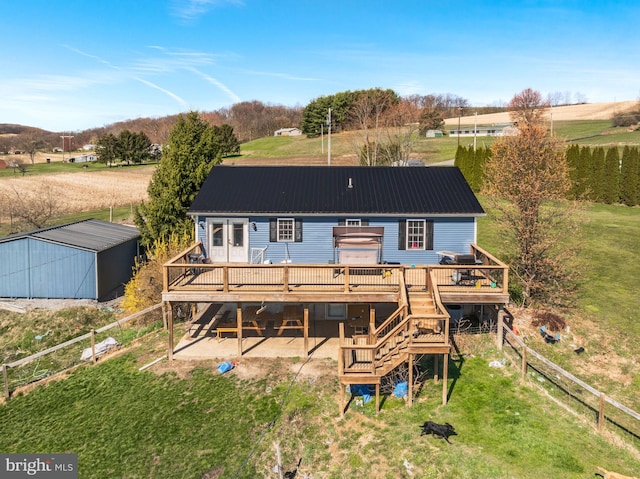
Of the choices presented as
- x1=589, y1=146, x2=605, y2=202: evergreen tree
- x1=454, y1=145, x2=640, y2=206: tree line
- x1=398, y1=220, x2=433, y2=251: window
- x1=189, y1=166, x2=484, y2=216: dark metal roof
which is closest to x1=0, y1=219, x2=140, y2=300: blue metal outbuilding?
x1=189, y1=166, x2=484, y2=216: dark metal roof

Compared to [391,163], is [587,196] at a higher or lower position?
lower

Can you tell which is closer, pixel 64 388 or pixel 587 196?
pixel 64 388

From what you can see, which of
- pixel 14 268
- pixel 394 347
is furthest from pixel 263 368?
pixel 14 268

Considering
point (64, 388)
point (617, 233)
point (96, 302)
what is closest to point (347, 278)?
point (64, 388)

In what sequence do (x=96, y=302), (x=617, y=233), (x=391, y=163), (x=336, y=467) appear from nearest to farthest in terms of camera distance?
(x=336, y=467) → (x=96, y=302) → (x=617, y=233) → (x=391, y=163)

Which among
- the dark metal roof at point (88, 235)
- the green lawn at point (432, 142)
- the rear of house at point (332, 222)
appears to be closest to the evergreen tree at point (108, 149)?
the green lawn at point (432, 142)

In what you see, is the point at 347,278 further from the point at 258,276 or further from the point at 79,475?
the point at 79,475

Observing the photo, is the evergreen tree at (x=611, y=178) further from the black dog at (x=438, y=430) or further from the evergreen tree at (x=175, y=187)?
the black dog at (x=438, y=430)
